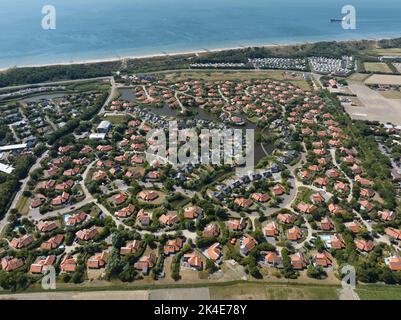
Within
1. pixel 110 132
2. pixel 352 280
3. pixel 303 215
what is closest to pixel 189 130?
pixel 110 132

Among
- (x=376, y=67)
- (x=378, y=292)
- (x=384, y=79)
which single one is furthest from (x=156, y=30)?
(x=378, y=292)

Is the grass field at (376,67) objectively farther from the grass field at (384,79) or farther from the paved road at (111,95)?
the paved road at (111,95)

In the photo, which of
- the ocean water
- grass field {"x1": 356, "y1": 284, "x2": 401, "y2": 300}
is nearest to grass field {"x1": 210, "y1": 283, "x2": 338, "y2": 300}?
grass field {"x1": 356, "y1": 284, "x2": 401, "y2": 300}

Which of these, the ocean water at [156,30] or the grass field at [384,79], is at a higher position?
the ocean water at [156,30]

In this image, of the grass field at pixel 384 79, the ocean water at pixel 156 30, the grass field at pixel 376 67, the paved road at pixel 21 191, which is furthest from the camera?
the ocean water at pixel 156 30

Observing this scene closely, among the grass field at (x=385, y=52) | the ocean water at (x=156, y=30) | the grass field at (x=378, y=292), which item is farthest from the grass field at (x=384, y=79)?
the grass field at (x=378, y=292)

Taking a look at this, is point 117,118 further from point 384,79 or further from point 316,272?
point 384,79
